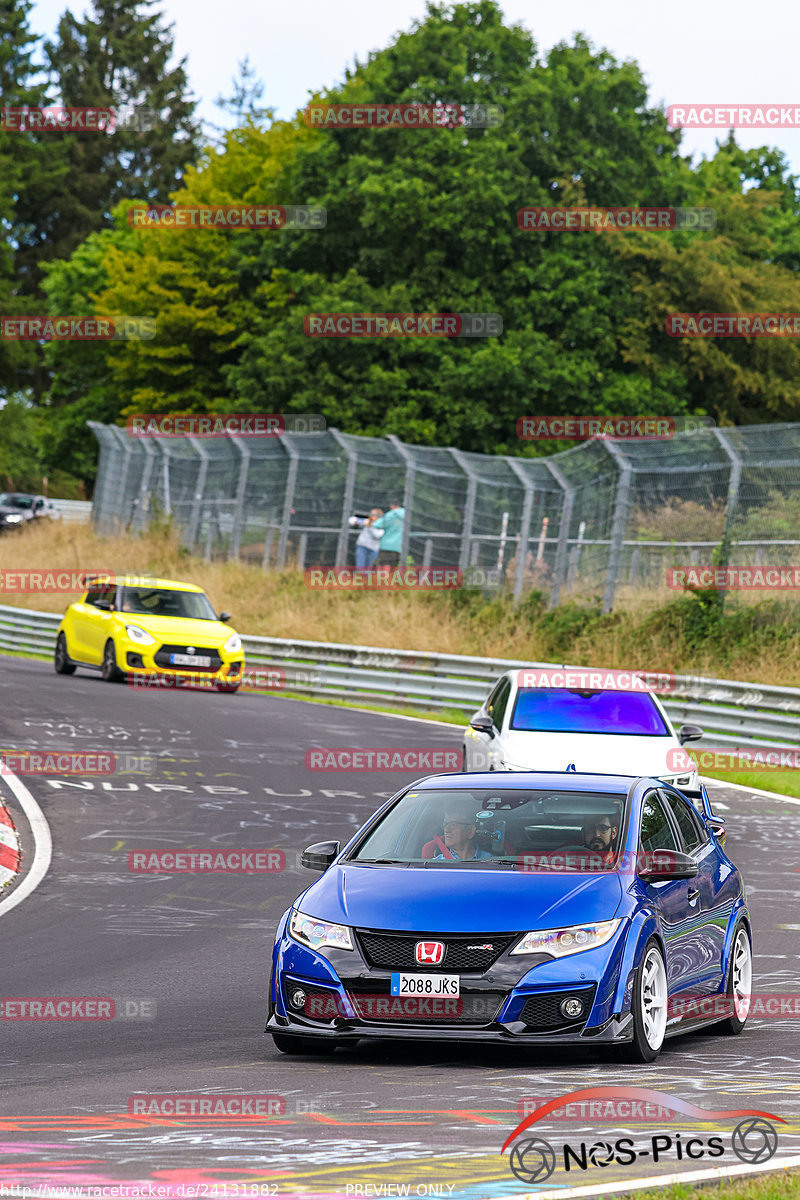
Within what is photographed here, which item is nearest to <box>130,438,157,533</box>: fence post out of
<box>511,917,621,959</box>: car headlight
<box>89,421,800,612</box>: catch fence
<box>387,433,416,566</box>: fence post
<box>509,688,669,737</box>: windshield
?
<box>89,421,800,612</box>: catch fence

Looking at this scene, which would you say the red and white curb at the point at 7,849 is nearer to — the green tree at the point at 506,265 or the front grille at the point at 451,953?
the front grille at the point at 451,953

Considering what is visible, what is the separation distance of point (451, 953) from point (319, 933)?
24.0 inches

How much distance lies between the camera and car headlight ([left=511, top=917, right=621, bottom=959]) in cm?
745

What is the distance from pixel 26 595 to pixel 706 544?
20.7 metres

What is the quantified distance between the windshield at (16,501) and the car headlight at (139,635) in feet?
148

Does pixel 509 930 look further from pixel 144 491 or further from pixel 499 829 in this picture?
pixel 144 491

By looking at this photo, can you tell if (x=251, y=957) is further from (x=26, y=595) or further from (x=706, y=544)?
(x=26, y=595)

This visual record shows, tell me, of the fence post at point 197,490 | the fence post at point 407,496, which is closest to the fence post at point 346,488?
the fence post at point 407,496

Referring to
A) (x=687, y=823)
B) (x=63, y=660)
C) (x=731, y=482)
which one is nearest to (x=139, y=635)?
(x=63, y=660)

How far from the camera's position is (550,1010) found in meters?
7.39

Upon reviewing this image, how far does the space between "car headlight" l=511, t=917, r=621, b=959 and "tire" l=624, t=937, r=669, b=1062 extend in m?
0.23

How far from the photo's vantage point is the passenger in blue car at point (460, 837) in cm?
838

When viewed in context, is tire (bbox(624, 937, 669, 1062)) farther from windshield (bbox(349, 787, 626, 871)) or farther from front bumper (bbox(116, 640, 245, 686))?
front bumper (bbox(116, 640, 245, 686))

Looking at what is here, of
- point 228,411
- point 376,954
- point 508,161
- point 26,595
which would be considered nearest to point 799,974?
point 376,954
